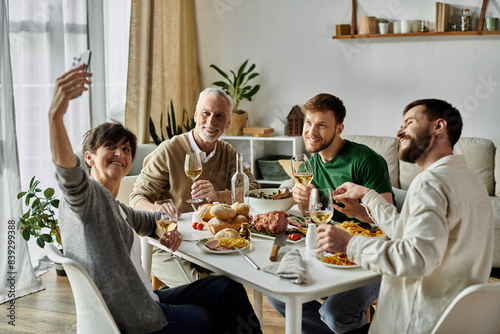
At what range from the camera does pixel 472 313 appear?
138 centimetres

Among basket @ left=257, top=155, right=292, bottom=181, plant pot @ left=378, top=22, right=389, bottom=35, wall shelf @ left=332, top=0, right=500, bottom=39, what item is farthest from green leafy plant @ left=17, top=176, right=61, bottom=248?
plant pot @ left=378, top=22, right=389, bottom=35

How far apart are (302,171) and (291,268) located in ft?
2.32

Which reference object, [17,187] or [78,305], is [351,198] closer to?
[78,305]

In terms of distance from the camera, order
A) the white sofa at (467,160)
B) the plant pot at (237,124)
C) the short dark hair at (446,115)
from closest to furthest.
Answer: the short dark hair at (446,115) < the white sofa at (467,160) < the plant pot at (237,124)

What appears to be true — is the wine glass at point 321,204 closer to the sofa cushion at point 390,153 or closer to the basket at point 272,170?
the sofa cushion at point 390,153

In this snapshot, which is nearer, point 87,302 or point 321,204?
point 87,302

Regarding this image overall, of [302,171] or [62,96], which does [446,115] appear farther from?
[62,96]

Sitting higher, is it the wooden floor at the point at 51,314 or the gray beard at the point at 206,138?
the gray beard at the point at 206,138

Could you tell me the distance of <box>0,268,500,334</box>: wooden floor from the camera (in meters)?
2.82

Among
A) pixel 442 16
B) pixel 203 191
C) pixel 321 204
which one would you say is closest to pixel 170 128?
pixel 203 191

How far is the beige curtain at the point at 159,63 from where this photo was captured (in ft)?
14.6

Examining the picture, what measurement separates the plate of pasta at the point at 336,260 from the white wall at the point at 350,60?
9.89ft

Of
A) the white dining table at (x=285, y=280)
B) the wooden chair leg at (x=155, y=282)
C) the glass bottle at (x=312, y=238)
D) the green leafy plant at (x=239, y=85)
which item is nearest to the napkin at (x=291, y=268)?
the white dining table at (x=285, y=280)

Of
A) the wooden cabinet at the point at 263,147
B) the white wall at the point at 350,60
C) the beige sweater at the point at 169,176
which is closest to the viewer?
the beige sweater at the point at 169,176
